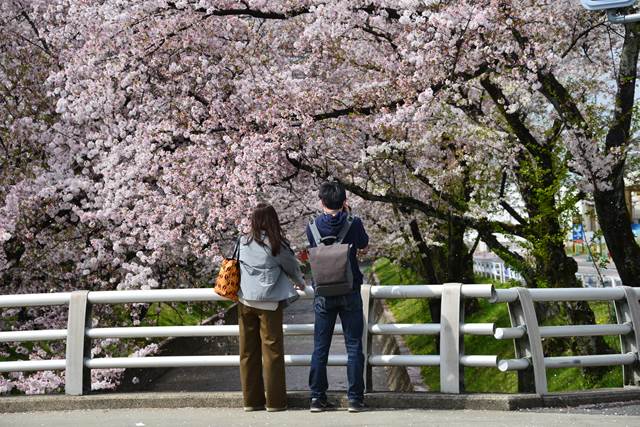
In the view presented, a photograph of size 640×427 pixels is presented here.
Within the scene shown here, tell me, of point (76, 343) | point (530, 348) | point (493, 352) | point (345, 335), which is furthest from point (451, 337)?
point (493, 352)

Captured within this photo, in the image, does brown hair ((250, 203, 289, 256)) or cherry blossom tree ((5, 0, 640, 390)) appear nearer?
brown hair ((250, 203, 289, 256))

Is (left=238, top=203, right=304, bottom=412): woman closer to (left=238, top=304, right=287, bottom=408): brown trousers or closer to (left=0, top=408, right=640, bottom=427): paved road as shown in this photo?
(left=238, top=304, right=287, bottom=408): brown trousers

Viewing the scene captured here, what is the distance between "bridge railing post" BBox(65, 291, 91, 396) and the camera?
27.9 feet

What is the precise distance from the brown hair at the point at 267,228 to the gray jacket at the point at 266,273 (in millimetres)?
49

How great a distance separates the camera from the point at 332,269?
24.3 feet

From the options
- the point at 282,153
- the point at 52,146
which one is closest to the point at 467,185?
the point at 282,153

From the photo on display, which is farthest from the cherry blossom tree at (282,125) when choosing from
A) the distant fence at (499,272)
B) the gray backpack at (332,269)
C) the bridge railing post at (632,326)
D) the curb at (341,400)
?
the distant fence at (499,272)

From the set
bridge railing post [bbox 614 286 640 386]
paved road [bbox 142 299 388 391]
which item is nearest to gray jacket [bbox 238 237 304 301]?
bridge railing post [bbox 614 286 640 386]

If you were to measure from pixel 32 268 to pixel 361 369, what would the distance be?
9.55 metres

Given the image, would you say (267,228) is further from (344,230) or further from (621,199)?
(621,199)

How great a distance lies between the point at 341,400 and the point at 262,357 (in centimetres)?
72

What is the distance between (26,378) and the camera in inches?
567

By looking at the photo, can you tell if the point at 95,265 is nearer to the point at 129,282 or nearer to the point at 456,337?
the point at 129,282

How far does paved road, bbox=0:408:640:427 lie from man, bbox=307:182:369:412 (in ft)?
0.93
